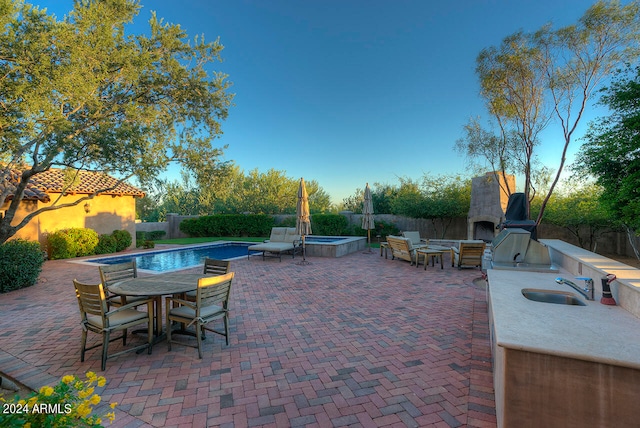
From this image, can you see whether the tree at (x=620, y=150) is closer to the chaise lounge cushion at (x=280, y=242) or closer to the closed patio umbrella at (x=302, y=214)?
the closed patio umbrella at (x=302, y=214)

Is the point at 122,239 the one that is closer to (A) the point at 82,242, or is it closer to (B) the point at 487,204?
(A) the point at 82,242

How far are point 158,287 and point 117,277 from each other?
4.31ft

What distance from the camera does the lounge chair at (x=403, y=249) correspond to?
9.61m

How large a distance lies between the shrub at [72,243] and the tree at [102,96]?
3.83 metres

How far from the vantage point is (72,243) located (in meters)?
11.8

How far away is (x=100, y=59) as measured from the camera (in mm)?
7340

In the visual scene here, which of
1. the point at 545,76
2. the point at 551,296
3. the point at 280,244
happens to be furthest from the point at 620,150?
the point at 280,244

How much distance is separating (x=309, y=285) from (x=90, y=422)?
602 cm

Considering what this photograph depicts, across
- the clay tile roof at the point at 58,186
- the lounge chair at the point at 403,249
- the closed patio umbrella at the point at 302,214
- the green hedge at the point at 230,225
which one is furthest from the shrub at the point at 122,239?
the lounge chair at the point at 403,249

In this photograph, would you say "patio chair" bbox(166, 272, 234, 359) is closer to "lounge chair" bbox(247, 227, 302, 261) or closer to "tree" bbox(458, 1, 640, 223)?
Answer: "lounge chair" bbox(247, 227, 302, 261)

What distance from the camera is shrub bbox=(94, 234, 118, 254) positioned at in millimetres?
13174

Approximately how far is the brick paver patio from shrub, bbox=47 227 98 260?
6.49 meters

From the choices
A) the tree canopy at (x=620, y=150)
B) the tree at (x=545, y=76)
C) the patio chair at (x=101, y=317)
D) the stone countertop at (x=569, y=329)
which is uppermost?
the tree at (x=545, y=76)

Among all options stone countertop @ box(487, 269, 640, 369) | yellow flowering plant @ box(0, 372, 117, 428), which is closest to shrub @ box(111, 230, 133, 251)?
yellow flowering plant @ box(0, 372, 117, 428)
